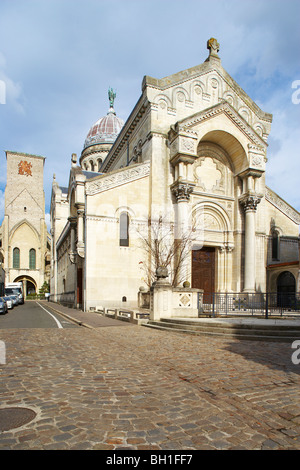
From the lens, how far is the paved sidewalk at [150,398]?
3.45 metres

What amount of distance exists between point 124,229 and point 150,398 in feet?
67.0

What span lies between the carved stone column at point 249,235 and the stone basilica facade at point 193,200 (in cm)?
8

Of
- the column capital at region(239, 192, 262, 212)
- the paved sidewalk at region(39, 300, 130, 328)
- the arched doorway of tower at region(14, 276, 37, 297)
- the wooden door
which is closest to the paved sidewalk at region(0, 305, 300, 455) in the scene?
the paved sidewalk at region(39, 300, 130, 328)

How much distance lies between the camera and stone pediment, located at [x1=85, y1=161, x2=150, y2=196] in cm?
2377

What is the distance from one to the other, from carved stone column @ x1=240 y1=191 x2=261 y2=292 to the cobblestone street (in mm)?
17990

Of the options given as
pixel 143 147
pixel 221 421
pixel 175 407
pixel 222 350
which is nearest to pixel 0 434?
pixel 175 407

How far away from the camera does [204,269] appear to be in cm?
2788

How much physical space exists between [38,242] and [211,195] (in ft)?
177

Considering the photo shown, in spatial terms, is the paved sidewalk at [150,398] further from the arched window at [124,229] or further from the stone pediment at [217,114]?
the stone pediment at [217,114]

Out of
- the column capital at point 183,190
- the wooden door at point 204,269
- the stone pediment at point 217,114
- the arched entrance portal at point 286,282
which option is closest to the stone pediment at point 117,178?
the column capital at point 183,190

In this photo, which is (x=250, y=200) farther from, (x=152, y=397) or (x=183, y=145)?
(x=152, y=397)

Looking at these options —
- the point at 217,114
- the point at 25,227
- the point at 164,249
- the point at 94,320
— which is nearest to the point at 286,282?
the point at 164,249

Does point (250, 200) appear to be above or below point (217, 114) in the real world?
below
